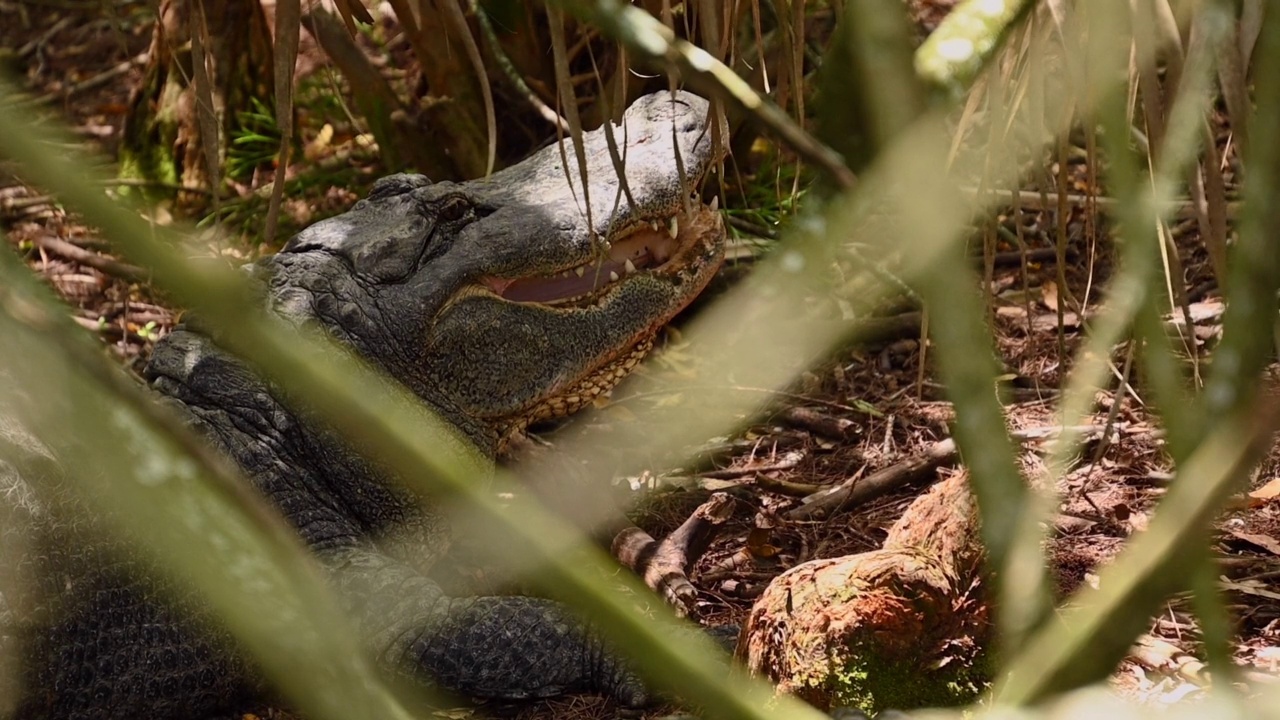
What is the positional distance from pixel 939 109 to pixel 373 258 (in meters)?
2.75

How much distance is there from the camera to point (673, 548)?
3.13m

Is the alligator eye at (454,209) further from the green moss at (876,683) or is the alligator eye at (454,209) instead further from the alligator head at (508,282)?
the green moss at (876,683)

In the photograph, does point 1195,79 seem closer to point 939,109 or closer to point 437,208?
point 939,109

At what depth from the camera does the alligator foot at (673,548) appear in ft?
9.97

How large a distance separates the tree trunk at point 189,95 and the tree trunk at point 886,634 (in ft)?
14.0

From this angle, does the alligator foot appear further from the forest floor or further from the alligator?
the alligator

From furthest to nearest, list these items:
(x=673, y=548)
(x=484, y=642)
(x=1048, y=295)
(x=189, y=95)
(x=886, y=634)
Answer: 1. (x=189, y=95)
2. (x=1048, y=295)
3. (x=673, y=548)
4. (x=484, y=642)
5. (x=886, y=634)

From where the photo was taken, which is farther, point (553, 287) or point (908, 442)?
point (908, 442)

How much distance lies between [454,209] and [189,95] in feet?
8.98

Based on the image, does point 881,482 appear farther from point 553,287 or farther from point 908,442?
point 553,287

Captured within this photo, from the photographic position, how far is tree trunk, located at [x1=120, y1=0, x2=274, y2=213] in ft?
18.8

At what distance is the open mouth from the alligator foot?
0.66 m

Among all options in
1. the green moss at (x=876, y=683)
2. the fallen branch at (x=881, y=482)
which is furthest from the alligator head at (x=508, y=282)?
the green moss at (x=876, y=683)

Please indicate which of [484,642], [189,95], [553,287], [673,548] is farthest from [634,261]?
[189,95]
